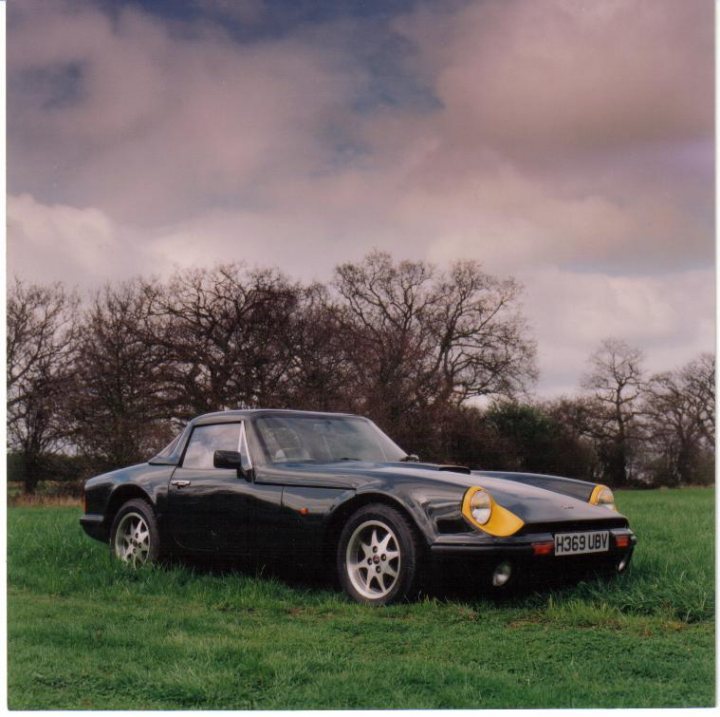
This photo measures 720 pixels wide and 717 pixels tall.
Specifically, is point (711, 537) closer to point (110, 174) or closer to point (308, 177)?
point (308, 177)

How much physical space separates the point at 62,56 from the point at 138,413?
8.75 metres

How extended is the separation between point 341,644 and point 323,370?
12.3 meters

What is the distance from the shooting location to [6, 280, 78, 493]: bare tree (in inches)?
521

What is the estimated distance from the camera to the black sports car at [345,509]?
5.26 meters

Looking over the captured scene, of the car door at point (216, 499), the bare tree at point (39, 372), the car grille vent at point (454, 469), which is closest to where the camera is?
the car grille vent at point (454, 469)

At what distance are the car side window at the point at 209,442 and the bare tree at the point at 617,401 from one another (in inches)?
233

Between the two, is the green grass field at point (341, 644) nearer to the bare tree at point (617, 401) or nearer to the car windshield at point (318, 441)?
the car windshield at point (318, 441)

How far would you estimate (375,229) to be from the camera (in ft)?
27.8

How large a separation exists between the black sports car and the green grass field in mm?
246

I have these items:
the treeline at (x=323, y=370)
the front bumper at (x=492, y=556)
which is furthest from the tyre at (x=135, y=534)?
the treeline at (x=323, y=370)

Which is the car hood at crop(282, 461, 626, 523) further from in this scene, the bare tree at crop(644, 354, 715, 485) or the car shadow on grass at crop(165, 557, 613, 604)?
the bare tree at crop(644, 354, 715, 485)

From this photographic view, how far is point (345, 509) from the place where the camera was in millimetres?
5664

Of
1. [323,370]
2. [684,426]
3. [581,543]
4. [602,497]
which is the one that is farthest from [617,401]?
[581,543]

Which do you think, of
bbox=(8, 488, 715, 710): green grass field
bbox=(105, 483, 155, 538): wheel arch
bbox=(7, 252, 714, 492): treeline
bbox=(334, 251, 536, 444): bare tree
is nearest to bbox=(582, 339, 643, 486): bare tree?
bbox=(7, 252, 714, 492): treeline
